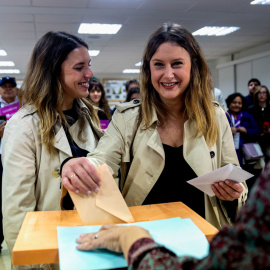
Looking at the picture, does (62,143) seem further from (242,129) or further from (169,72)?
(242,129)

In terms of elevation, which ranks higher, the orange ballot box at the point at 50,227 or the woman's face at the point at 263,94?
the woman's face at the point at 263,94

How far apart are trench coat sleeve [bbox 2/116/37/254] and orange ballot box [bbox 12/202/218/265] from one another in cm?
47

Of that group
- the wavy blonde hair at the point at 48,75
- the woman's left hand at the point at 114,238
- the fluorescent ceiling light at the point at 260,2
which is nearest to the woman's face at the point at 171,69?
the wavy blonde hair at the point at 48,75

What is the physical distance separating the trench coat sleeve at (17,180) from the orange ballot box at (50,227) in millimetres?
471

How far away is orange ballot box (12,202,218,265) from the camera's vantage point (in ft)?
2.43

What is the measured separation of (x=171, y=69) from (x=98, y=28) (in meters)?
6.15

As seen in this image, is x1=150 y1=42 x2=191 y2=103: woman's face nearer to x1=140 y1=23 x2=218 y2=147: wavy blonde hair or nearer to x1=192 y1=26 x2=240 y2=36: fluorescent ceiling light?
x1=140 y1=23 x2=218 y2=147: wavy blonde hair

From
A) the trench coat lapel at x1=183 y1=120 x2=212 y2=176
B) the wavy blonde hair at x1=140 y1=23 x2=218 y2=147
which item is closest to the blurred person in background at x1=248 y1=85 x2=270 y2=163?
the wavy blonde hair at x1=140 y1=23 x2=218 y2=147

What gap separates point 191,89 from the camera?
146cm

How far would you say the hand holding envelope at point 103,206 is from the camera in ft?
3.11

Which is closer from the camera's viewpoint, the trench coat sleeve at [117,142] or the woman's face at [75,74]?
the trench coat sleeve at [117,142]

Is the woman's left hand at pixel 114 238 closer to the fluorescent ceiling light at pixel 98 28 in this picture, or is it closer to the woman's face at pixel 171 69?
the woman's face at pixel 171 69

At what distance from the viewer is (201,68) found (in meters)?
1.50

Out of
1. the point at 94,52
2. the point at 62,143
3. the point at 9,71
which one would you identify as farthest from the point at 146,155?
the point at 9,71
